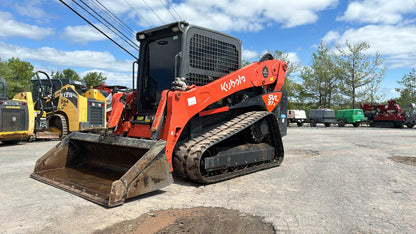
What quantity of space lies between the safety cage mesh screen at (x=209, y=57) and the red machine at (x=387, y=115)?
85.9 feet

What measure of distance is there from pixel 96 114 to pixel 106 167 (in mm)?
8623

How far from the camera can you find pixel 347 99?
3994 cm

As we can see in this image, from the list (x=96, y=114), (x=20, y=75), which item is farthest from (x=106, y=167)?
(x=20, y=75)

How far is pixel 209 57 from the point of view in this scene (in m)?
5.71

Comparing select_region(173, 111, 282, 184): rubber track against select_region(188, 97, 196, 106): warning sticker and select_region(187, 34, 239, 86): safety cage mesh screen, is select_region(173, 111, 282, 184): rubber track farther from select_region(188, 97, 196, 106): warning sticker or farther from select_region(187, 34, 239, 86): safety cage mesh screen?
select_region(187, 34, 239, 86): safety cage mesh screen

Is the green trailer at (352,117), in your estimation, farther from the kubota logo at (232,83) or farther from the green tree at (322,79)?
the kubota logo at (232,83)

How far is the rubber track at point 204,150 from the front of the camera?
4414 mm

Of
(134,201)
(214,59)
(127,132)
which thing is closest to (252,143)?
(214,59)

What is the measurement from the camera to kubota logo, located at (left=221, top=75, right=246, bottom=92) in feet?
17.5

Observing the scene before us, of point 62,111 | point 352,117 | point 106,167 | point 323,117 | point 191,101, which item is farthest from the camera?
point 323,117

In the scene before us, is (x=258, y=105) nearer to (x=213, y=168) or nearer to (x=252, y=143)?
(x=252, y=143)

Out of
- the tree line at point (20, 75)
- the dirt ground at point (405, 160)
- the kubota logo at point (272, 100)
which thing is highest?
the tree line at point (20, 75)

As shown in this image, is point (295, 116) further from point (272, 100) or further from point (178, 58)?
point (178, 58)

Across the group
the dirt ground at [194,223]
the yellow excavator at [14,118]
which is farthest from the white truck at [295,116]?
the dirt ground at [194,223]
